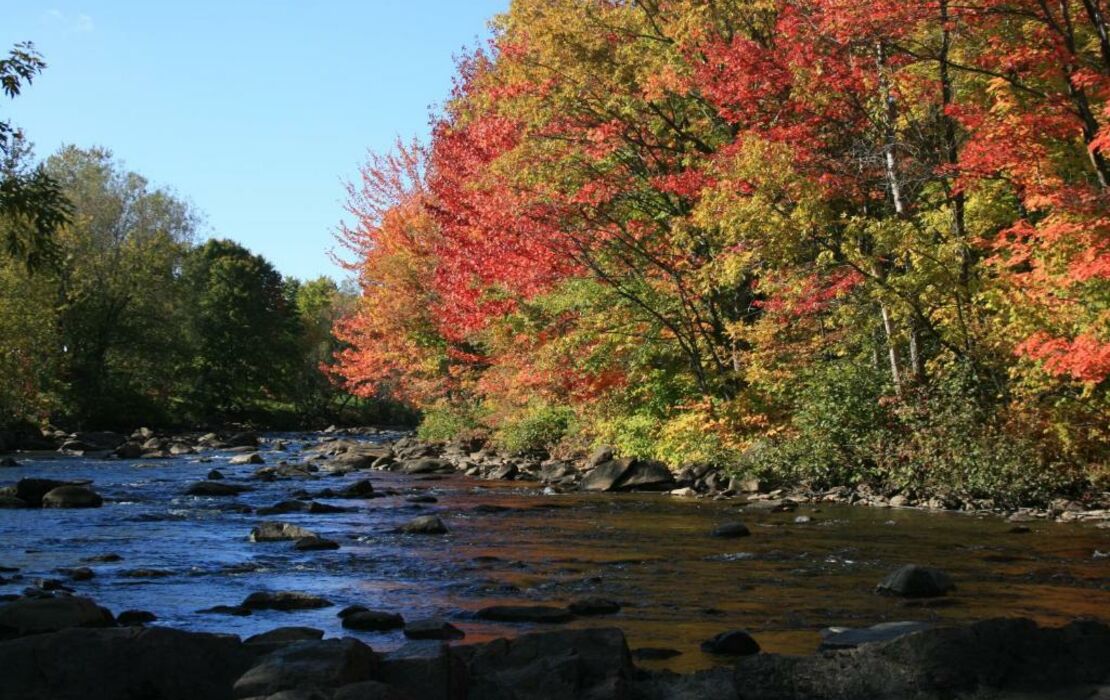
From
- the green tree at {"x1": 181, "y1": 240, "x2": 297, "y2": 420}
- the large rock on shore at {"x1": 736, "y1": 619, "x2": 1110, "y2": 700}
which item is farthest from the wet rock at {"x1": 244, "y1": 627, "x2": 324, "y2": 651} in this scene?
the green tree at {"x1": 181, "y1": 240, "x2": 297, "y2": 420}

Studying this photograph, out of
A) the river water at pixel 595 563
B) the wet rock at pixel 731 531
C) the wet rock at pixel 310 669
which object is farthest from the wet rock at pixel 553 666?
the wet rock at pixel 731 531

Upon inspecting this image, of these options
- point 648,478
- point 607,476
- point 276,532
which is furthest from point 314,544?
point 648,478

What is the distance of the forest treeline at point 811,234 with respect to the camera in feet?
51.1

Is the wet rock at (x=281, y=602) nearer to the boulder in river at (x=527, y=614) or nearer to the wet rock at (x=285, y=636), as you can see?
the boulder in river at (x=527, y=614)

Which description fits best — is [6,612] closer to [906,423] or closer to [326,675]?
[326,675]

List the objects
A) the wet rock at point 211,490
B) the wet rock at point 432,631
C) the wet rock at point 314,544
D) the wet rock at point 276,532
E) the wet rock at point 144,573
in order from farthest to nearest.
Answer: the wet rock at point 211,490
the wet rock at point 276,532
the wet rock at point 314,544
the wet rock at point 144,573
the wet rock at point 432,631

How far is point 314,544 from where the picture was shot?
1323cm

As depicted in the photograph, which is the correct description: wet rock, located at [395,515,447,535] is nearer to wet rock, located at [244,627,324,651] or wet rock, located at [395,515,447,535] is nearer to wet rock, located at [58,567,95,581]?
wet rock, located at [58,567,95,581]

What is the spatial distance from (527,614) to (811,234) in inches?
435

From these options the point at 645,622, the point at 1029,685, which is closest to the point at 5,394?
the point at 645,622

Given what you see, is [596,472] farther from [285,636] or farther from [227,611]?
[285,636]

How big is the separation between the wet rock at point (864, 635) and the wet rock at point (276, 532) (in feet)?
26.1

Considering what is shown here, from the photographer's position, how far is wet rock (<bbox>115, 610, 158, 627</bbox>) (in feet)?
28.0

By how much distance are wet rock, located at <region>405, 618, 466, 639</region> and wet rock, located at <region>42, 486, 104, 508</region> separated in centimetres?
1133
